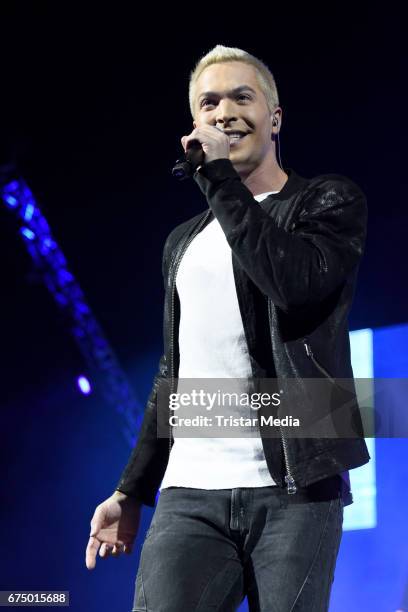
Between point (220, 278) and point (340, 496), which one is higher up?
point (220, 278)

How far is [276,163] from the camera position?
190 centimetres

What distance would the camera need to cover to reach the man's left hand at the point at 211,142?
1.60 m

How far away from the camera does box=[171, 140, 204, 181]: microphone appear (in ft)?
5.27

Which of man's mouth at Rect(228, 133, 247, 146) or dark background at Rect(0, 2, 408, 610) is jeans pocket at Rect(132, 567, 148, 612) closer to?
man's mouth at Rect(228, 133, 247, 146)

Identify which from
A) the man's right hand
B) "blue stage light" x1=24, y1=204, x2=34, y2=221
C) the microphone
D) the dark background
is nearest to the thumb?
the man's right hand

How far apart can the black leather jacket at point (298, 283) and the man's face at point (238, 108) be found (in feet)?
0.45

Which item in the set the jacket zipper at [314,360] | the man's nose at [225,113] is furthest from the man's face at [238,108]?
the jacket zipper at [314,360]

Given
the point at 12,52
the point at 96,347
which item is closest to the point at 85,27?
the point at 12,52

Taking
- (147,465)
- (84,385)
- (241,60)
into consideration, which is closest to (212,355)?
(147,465)

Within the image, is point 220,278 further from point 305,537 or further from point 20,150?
point 20,150

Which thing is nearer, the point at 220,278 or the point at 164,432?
the point at 220,278

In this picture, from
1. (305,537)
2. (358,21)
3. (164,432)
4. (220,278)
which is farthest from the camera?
(358,21)

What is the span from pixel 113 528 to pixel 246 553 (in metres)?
0.37

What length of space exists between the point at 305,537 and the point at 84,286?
3.88m
